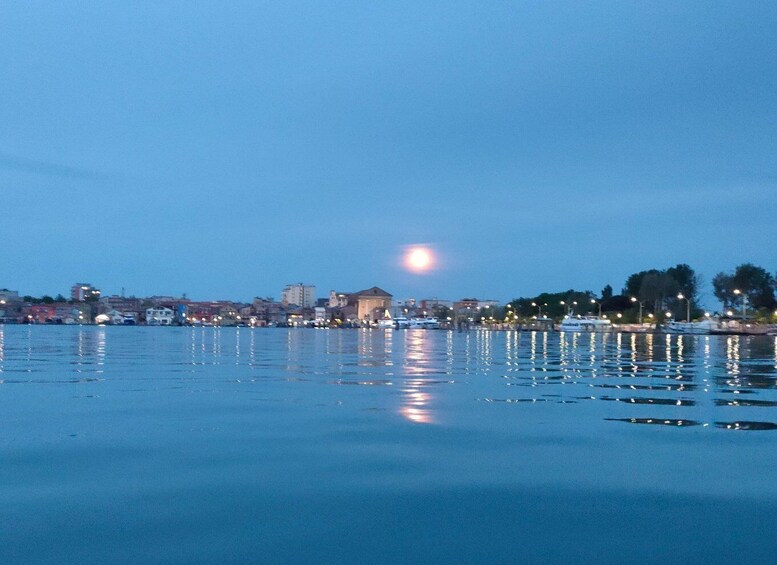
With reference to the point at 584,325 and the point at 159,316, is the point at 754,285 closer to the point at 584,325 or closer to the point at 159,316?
the point at 584,325

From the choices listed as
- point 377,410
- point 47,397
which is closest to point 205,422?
point 377,410

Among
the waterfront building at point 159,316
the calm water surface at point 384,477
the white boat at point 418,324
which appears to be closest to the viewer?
the calm water surface at point 384,477

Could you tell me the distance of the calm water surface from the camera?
5.36 metres

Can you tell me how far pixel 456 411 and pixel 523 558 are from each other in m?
6.90

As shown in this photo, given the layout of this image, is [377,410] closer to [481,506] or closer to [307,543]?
[481,506]

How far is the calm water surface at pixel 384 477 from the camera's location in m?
5.36

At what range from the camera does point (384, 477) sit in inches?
286

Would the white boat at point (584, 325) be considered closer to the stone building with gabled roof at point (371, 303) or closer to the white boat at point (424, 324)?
the white boat at point (424, 324)

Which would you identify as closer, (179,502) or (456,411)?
(179,502)

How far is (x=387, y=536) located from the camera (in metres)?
5.52

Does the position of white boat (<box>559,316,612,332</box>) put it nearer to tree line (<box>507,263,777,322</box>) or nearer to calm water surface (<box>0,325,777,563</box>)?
tree line (<box>507,263,777,322</box>)

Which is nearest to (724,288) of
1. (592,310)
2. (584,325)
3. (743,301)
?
(743,301)

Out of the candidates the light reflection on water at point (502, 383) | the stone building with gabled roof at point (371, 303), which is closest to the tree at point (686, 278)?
the stone building with gabled roof at point (371, 303)

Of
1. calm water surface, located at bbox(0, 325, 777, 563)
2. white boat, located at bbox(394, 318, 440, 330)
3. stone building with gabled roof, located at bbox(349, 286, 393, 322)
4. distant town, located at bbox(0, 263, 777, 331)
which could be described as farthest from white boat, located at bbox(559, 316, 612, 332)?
calm water surface, located at bbox(0, 325, 777, 563)
